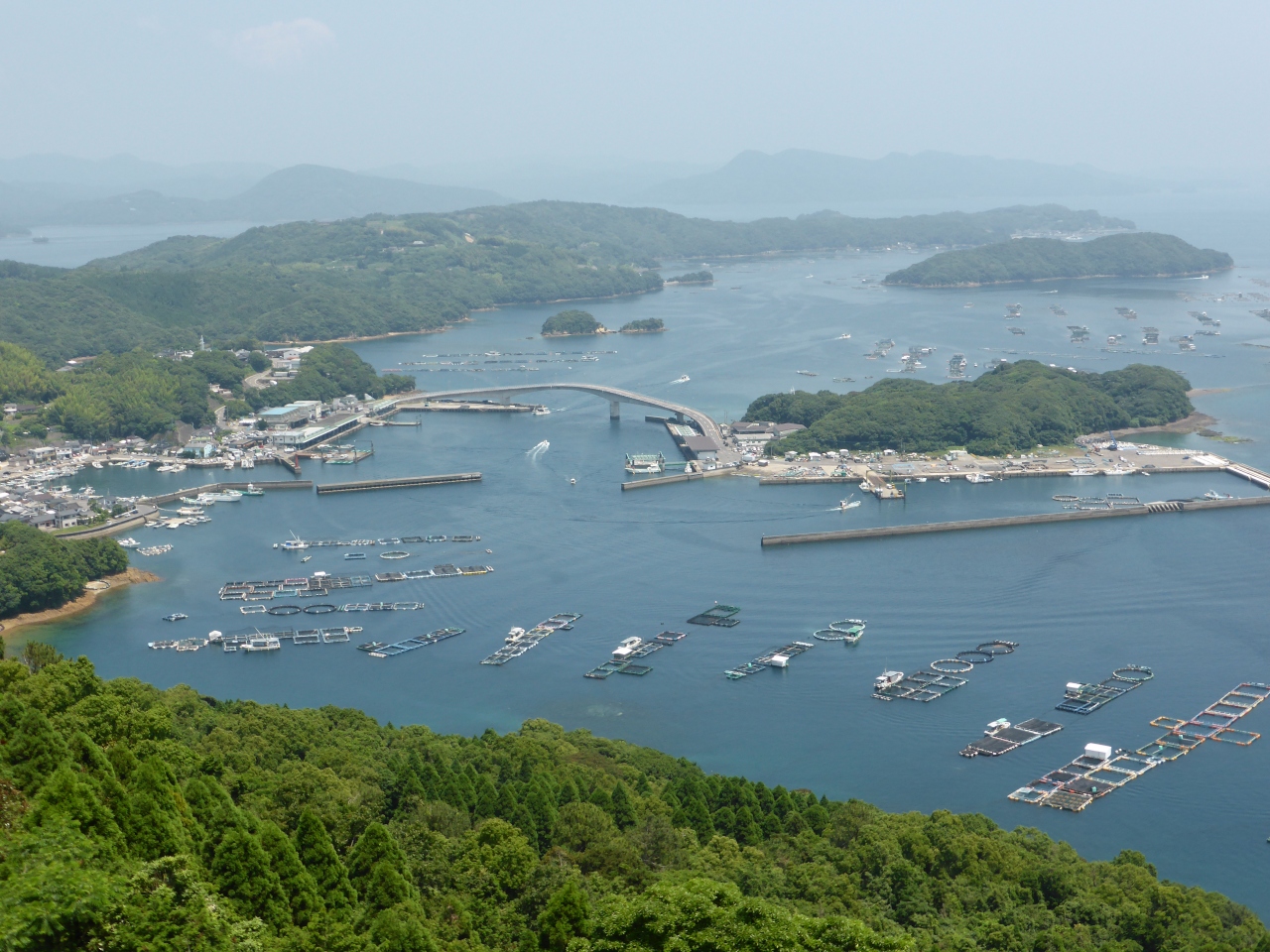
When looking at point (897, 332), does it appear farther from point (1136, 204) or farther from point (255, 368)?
point (1136, 204)

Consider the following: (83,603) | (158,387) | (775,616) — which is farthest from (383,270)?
(775,616)

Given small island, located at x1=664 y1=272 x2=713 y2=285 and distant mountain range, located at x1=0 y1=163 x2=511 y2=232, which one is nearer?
small island, located at x1=664 y1=272 x2=713 y2=285

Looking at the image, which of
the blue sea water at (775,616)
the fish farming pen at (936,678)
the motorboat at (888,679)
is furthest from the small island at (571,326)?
the motorboat at (888,679)

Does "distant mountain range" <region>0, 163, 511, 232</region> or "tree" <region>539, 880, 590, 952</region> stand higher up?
"distant mountain range" <region>0, 163, 511, 232</region>

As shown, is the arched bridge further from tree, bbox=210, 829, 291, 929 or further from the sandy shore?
tree, bbox=210, 829, 291, 929

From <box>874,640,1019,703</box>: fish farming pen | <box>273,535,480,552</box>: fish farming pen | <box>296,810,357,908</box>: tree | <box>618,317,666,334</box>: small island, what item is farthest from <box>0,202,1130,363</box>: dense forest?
<box>296,810,357,908</box>: tree

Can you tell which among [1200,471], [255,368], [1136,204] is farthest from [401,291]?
[1136,204]

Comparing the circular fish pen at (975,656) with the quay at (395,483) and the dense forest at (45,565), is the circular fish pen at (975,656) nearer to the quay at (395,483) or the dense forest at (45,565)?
the quay at (395,483)
